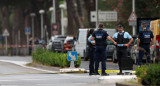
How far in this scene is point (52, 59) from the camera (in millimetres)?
28156

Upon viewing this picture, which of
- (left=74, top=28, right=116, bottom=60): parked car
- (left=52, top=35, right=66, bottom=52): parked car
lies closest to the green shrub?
(left=74, top=28, right=116, bottom=60): parked car

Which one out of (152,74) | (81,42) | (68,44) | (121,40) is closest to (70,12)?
(68,44)

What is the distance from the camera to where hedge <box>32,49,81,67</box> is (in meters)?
26.3

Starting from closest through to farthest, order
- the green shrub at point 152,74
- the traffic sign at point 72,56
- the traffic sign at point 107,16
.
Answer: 1. the green shrub at point 152,74
2. the traffic sign at point 72,56
3. the traffic sign at point 107,16

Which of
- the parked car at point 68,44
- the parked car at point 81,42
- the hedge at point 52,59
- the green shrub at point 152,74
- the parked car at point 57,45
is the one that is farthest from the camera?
the parked car at point 57,45

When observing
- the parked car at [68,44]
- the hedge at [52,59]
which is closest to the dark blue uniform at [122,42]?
the hedge at [52,59]

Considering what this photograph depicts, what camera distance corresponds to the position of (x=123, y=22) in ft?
152

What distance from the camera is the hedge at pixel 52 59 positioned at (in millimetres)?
26328

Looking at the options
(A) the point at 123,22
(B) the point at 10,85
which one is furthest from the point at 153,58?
(A) the point at 123,22

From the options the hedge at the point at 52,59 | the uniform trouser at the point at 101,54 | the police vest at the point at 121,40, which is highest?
the police vest at the point at 121,40

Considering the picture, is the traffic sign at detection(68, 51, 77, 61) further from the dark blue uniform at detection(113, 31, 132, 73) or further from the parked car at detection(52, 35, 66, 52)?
the parked car at detection(52, 35, 66, 52)

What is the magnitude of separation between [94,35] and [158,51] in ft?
21.8

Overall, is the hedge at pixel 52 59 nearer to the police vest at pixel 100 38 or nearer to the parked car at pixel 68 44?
the police vest at pixel 100 38

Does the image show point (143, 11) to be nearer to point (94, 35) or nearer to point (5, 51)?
point (5, 51)
